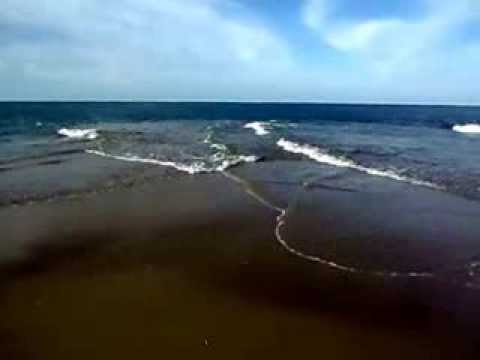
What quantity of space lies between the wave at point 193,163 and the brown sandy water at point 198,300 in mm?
7283

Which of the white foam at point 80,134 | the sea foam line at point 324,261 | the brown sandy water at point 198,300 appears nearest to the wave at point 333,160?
the sea foam line at point 324,261

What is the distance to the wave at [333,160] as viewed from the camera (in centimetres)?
1589

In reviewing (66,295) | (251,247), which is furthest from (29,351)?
(251,247)

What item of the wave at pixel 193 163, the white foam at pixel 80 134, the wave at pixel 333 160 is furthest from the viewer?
the white foam at pixel 80 134

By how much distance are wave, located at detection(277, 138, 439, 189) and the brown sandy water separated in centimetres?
688

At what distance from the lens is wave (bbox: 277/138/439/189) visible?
52.1 ft

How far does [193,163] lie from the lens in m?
19.3

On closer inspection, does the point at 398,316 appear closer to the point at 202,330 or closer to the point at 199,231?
the point at 202,330

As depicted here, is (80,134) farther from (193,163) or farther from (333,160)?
(333,160)

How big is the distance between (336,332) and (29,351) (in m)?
3.77

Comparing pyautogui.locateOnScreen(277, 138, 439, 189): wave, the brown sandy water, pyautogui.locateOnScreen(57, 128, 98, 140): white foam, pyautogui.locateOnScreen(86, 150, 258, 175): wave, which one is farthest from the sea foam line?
pyautogui.locateOnScreen(57, 128, 98, 140): white foam

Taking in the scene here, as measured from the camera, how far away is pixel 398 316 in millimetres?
6301

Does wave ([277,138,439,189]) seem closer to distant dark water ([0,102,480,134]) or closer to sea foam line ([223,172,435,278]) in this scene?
sea foam line ([223,172,435,278])

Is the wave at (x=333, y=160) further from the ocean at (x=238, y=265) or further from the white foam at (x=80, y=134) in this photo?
the white foam at (x=80, y=134)
